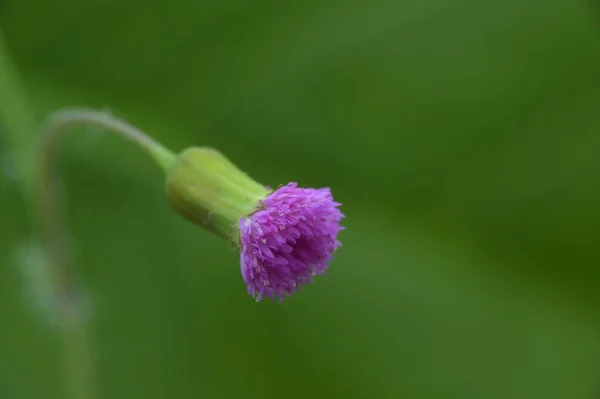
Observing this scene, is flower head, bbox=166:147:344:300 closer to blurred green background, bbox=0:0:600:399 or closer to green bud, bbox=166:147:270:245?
green bud, bbox=166:147:270:245

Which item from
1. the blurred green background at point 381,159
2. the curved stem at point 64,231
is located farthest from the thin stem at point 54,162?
the blurred green background at point 381,159

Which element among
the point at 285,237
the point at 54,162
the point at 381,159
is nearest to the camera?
the point at 285,237

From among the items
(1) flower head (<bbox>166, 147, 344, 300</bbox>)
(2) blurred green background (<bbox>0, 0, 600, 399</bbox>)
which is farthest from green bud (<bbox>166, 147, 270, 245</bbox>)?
(2) blurred green background (<bbox>0, 0, 600, 399</bbox>)

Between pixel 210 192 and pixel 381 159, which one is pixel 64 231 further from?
pixel 381 159

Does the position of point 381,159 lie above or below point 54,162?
above

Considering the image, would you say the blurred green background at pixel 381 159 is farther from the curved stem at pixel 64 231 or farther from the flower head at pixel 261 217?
the flower head at pixel 261 217

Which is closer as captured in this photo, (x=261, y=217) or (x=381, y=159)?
(x=261, y=217)

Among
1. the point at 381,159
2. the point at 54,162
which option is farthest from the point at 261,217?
the point at 381,159

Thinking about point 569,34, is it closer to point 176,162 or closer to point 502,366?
point 502,366
